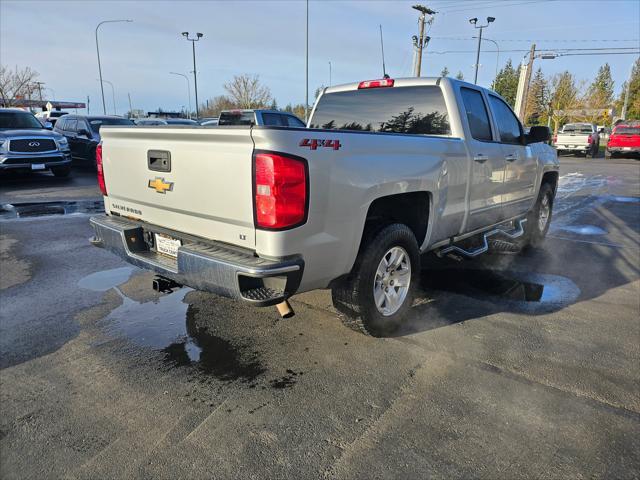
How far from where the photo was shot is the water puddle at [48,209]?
8.30 m

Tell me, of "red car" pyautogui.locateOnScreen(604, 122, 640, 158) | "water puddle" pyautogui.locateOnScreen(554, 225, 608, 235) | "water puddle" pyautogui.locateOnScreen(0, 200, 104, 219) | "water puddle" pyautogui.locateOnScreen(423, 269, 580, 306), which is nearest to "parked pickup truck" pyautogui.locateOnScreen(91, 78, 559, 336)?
"water puddle" pyautogui.locateOnScreen(423, 269, 580, 306)

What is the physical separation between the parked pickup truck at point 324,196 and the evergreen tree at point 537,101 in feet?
214

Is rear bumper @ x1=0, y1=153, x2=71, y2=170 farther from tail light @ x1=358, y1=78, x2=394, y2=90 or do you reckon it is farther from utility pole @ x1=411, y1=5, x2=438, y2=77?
utility pole @ x1=411, y1=5, x2=438, y2=77

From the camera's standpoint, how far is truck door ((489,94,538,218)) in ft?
17.3

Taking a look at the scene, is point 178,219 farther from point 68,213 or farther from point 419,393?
point 68,213

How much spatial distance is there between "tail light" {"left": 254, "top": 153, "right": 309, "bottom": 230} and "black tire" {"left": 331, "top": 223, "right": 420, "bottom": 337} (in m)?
0.82

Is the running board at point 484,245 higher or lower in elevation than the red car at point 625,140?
lower

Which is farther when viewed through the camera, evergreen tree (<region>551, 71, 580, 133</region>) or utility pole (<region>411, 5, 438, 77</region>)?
evergreen tree (<region>551, 71, 580, 133</region>)

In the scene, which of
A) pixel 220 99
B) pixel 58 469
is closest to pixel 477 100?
pixel 58 469

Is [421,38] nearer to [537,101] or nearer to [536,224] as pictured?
[536,224]

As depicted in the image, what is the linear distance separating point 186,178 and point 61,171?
11.9 metres

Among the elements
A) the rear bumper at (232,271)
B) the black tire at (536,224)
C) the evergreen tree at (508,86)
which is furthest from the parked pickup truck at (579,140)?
the evergreen tree at (508,86)

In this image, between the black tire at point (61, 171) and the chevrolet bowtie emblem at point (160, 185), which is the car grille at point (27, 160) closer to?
the black tire at point (61, 171)

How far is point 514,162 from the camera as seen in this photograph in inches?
214
